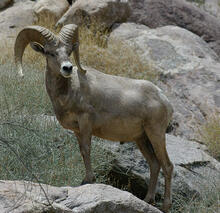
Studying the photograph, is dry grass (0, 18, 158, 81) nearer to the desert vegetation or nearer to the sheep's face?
the desert vegetation

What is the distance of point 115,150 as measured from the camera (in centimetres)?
729

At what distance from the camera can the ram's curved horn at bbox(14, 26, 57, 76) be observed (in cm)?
515

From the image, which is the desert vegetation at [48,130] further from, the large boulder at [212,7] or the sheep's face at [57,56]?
the large boulder at [212,7]

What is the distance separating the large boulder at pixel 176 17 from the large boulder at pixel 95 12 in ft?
2.13

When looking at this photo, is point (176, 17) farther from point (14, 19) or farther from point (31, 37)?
point (31, 37)

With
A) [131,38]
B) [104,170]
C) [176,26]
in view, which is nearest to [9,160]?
[104,170]

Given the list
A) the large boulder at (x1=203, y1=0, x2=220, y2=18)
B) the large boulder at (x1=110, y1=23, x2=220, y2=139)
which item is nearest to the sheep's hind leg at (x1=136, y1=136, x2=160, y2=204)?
the large boulder at (x1=110, y1=23, x2=220, y2=139)

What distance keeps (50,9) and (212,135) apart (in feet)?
19.8

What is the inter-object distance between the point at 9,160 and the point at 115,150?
1.85 m

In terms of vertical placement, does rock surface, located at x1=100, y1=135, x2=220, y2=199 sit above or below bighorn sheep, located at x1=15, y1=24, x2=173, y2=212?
below

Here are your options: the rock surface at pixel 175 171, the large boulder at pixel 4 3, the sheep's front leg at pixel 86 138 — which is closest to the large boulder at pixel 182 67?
the rock surface at pixel 175 171

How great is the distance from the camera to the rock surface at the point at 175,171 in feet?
23.0

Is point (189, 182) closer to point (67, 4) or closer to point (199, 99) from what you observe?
point (199, 99)

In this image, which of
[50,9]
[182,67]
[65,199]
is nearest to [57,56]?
[65,199]
